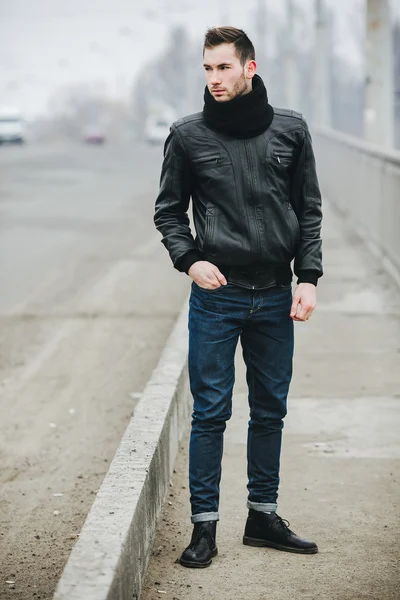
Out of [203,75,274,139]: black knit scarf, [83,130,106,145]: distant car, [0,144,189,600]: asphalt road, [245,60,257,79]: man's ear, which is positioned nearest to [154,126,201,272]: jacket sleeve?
[203,75,274,139]: black knit scarf

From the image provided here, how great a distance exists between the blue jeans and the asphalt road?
76 cm

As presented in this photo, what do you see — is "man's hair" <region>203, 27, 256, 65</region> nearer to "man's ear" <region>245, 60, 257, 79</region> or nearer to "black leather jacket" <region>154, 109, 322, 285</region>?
"man's ear" <region>245, 60, 257, 79</region>

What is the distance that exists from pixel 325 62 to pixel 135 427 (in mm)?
26496

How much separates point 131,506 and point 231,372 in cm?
64

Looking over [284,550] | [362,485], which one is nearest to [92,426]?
[362,485]

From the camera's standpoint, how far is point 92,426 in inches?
289

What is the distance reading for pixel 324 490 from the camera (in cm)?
572

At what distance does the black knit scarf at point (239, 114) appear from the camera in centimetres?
444

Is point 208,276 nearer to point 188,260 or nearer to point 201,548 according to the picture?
point 188,260

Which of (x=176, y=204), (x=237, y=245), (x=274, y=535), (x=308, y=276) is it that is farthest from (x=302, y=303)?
(x=274, y=535)

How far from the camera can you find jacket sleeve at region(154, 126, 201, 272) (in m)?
4.54

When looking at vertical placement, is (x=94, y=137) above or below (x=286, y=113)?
below

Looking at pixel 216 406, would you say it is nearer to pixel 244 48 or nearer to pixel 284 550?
pixel 284 550

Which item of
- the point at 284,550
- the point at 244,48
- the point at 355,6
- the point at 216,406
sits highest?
the point at 244,48
